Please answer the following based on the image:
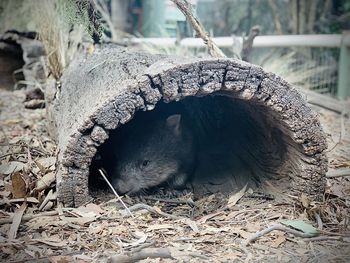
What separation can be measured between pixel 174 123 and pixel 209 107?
1.03ft

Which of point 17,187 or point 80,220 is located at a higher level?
point 17,187

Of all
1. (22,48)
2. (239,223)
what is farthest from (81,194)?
(22,48)

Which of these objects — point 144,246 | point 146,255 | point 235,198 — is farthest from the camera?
point 235,198

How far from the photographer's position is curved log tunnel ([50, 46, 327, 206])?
10.0ft

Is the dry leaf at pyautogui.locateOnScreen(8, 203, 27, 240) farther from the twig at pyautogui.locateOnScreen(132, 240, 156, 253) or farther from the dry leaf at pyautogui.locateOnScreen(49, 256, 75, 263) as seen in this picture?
the twig at pyautogui.locateOnScreen(132, 240, 156, 253)

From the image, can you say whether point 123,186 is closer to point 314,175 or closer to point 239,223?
point 239,223

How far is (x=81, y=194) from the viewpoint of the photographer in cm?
328

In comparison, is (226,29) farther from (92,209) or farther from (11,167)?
(92,209)

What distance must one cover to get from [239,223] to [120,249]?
825mm

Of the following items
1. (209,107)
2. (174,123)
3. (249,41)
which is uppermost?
(249,41)

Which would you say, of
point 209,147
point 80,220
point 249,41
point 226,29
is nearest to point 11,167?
point 80,220

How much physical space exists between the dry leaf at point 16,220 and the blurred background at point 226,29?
1.39 metres

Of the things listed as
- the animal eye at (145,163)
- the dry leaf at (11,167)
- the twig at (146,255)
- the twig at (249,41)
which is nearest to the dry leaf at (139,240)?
the twig at (146,255)

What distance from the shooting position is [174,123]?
4.30 metres
